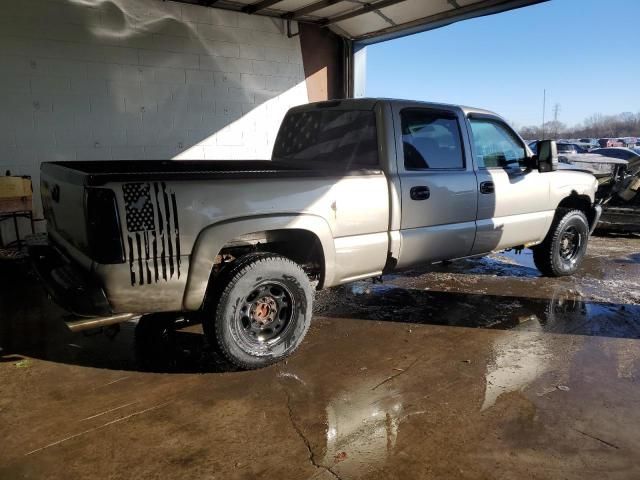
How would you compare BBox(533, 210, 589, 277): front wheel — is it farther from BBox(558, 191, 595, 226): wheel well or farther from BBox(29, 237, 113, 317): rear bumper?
BBox(29, 237, 113, 317): rear bumper

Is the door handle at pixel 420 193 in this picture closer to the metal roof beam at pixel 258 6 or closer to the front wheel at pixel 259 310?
the front wheel at pixel 259 310

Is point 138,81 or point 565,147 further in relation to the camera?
point 565,147

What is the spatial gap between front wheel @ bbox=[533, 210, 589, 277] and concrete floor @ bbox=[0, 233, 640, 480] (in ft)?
3.12

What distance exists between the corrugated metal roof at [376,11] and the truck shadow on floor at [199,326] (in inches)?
207

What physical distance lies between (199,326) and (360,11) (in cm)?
674

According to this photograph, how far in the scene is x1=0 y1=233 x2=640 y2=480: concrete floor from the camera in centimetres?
254

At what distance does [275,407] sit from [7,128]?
246 inches

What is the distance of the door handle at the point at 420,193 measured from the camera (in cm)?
413

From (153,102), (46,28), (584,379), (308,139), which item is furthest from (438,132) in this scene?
(46,28)

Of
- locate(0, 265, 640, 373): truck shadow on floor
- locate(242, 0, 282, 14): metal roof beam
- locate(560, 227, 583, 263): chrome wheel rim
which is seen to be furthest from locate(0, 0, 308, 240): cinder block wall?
locate(560, 227, 583, 263): chrome wheel rim

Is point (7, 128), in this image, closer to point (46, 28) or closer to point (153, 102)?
point (46, 28)

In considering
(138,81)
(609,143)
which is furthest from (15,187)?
(609,143)

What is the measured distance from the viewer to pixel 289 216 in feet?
11.4

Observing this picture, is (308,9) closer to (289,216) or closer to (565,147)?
(289,216)
